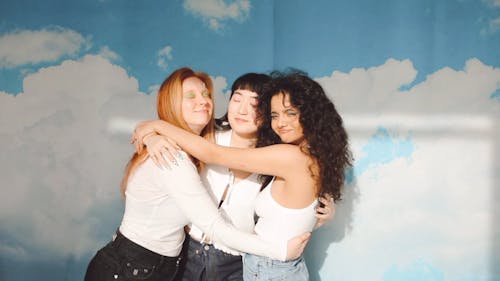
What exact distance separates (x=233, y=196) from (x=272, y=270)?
1.15ft

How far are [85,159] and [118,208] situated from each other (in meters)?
0.32

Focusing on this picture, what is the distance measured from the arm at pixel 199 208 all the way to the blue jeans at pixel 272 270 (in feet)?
0.27

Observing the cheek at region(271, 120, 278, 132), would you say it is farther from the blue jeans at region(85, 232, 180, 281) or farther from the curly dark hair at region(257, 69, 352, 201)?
the blue jeans at region(85, 232, 180, 281)

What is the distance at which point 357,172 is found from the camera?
7.34ft

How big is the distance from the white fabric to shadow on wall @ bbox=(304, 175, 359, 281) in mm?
553

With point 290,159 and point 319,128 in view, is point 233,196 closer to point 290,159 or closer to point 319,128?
point 290,159

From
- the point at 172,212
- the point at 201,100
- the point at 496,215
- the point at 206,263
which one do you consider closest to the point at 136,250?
the point at 172,212

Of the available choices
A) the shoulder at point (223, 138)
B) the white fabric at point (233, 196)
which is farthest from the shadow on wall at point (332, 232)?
the shoulder at point (223, 138)

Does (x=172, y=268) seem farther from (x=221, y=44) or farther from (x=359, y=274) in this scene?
(x=221, y=44)

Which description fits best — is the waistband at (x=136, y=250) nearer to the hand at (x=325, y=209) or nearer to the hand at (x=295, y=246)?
the hand at (x=295, y=246)

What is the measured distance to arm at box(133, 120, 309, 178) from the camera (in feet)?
5.44

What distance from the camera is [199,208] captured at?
5.19ft

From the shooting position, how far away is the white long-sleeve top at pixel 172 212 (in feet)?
5.19

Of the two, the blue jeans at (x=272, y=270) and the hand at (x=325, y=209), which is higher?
the hand at (x=325, y=209)
